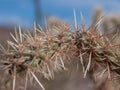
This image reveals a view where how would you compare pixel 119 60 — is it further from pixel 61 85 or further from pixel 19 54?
pixel 61 85

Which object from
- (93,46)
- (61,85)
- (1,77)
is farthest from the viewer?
(61,85)

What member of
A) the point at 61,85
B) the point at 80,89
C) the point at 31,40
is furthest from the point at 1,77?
the point at 80,89

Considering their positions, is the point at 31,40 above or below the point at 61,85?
above

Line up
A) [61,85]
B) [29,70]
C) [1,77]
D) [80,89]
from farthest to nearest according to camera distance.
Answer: [80,89] < [61,85] < [1,77] < [29,70]

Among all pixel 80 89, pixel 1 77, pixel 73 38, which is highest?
pixel 73 38

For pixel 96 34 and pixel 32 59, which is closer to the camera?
pixel 32 59

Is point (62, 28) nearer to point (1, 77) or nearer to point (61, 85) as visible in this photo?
point (1, 77)
